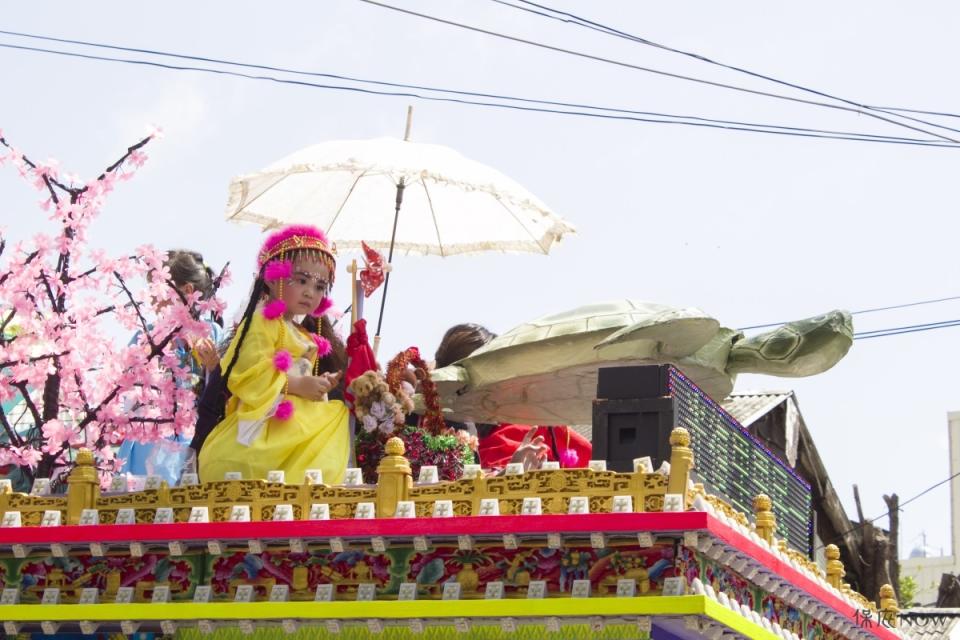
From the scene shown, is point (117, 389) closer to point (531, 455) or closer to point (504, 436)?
point (504, 436)

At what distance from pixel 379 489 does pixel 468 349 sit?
442 centimetres

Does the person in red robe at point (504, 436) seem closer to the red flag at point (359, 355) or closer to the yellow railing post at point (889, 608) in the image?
the red flag at point (359, 355)

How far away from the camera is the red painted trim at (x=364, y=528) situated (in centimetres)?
995

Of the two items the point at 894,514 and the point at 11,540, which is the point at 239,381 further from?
the point at 894,514

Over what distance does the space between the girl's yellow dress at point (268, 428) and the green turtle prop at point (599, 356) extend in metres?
1.78

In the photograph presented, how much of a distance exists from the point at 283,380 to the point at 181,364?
262 cm

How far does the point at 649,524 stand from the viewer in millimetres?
9906

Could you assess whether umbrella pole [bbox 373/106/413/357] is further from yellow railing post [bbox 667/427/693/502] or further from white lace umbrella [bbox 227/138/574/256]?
yellow railing post [bbox 667/427/693/502]

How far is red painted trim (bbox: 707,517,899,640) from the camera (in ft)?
33.2

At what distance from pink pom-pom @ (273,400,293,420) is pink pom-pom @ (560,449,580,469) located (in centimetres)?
265

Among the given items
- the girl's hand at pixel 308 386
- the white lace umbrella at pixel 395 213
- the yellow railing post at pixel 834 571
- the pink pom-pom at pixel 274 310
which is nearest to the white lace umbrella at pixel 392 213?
the white lace umbrella at pixel 395 213

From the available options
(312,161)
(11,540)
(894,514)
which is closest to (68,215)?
(312,161)

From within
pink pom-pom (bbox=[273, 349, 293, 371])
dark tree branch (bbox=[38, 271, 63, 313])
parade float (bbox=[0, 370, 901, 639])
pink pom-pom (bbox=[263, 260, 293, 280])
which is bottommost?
parade float (bbox=[0, 370, 901, 639])

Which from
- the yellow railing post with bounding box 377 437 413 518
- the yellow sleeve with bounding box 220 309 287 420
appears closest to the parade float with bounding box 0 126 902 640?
the yellow railing post with bounding box 377 437 413 518
